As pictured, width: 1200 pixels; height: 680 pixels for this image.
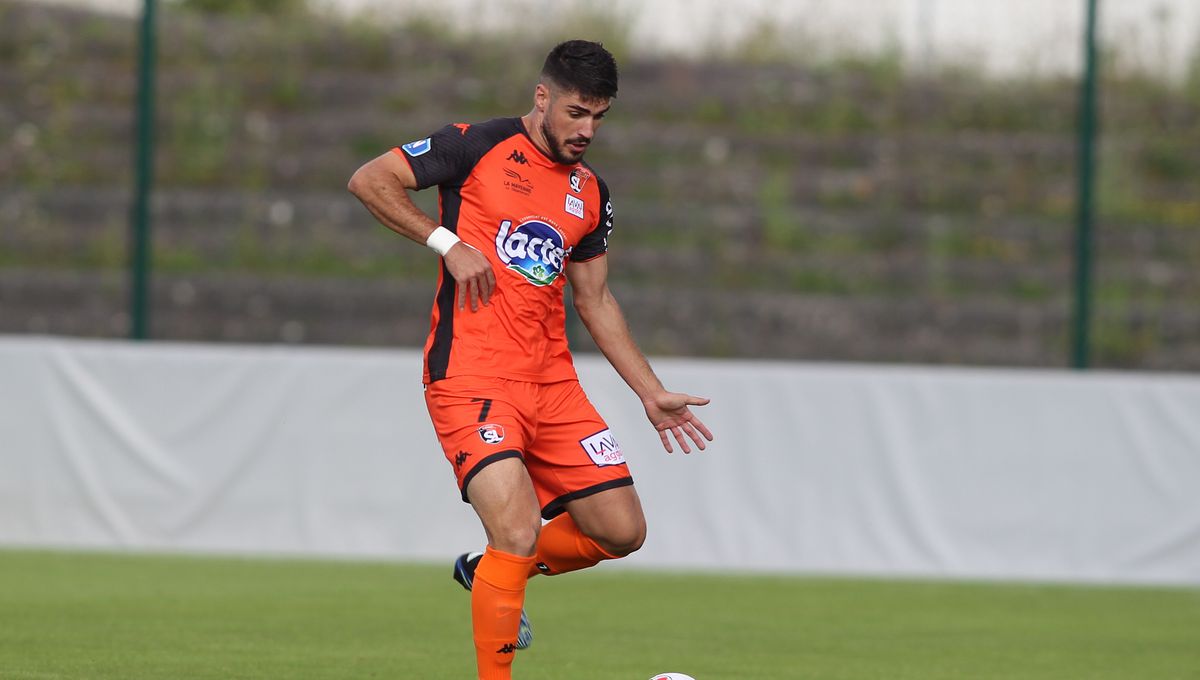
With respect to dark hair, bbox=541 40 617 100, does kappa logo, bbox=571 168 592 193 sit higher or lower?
lower

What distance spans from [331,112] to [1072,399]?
812 cm

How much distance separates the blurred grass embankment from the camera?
13773 mm

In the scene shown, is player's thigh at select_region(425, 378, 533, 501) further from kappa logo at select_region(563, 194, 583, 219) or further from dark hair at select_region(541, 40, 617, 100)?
dark hair at select_region(541, 40, 617, 100)

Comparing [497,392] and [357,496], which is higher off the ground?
[497,392]

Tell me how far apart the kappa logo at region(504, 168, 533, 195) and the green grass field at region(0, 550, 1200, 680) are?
1764 millimetres

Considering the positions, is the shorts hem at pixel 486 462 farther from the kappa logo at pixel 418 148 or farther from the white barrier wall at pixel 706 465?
the white barrier wall at pixel 706 465

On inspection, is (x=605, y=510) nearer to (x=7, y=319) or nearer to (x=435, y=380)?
(x=435, y=380)

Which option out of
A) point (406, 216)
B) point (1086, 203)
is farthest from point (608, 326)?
point (1086, 203)

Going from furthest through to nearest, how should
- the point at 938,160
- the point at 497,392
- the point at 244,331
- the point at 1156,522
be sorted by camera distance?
the point at 938,160 < the point at 244,331 < the point at 1156,522 < the point at 497,392

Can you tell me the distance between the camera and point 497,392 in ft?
17.2

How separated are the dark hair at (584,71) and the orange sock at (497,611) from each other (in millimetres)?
1487

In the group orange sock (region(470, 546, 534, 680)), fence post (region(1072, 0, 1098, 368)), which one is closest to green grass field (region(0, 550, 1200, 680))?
orange sock (region(470, 546, 534, 680))

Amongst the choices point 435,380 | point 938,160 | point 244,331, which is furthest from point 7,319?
point 435,380

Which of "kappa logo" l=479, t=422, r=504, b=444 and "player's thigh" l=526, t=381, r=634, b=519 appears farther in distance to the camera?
"player's thigh" l=526, t=381, r=634, b=519
